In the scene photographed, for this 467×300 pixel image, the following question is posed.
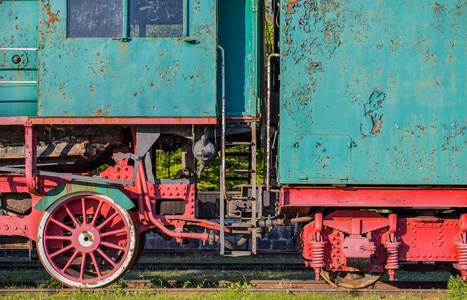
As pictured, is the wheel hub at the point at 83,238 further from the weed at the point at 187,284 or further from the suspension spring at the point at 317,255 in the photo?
the suspension spring at the point at 317,255

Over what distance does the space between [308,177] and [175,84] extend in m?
1.92

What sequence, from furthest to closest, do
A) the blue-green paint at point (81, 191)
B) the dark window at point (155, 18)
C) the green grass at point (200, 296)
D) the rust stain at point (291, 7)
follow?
1. the blue-green paint at point (81, 191)
2. the dark window at point (155, 18)
3. the rust stain at point (291, 7)
4. the green grass at point (200, 296)

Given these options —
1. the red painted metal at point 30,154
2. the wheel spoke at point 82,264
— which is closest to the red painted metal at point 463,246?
the wheel spoke at point 82,264

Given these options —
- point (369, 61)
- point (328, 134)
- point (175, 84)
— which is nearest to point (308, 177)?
point (328, 134)

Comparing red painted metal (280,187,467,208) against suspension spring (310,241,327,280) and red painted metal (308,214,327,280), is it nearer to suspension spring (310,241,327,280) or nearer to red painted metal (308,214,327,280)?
red painted metal (308,214,327,280)

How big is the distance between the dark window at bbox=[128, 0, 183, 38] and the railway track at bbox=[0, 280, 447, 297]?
10.4 feet

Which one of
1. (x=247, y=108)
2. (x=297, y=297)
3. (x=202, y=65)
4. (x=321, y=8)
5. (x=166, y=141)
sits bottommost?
(x=297, y=297)

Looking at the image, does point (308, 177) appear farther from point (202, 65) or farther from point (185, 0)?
point (185, 0)

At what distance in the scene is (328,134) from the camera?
5.79 metres

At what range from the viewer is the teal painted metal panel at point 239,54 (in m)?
6.16

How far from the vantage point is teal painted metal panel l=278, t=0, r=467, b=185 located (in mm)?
5746

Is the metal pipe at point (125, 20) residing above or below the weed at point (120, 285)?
above

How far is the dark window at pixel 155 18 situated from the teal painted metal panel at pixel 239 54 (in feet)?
1.83

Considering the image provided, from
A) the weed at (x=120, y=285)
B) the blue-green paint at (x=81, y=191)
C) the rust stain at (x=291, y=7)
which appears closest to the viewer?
the rust stain at (x=291, y=7)
